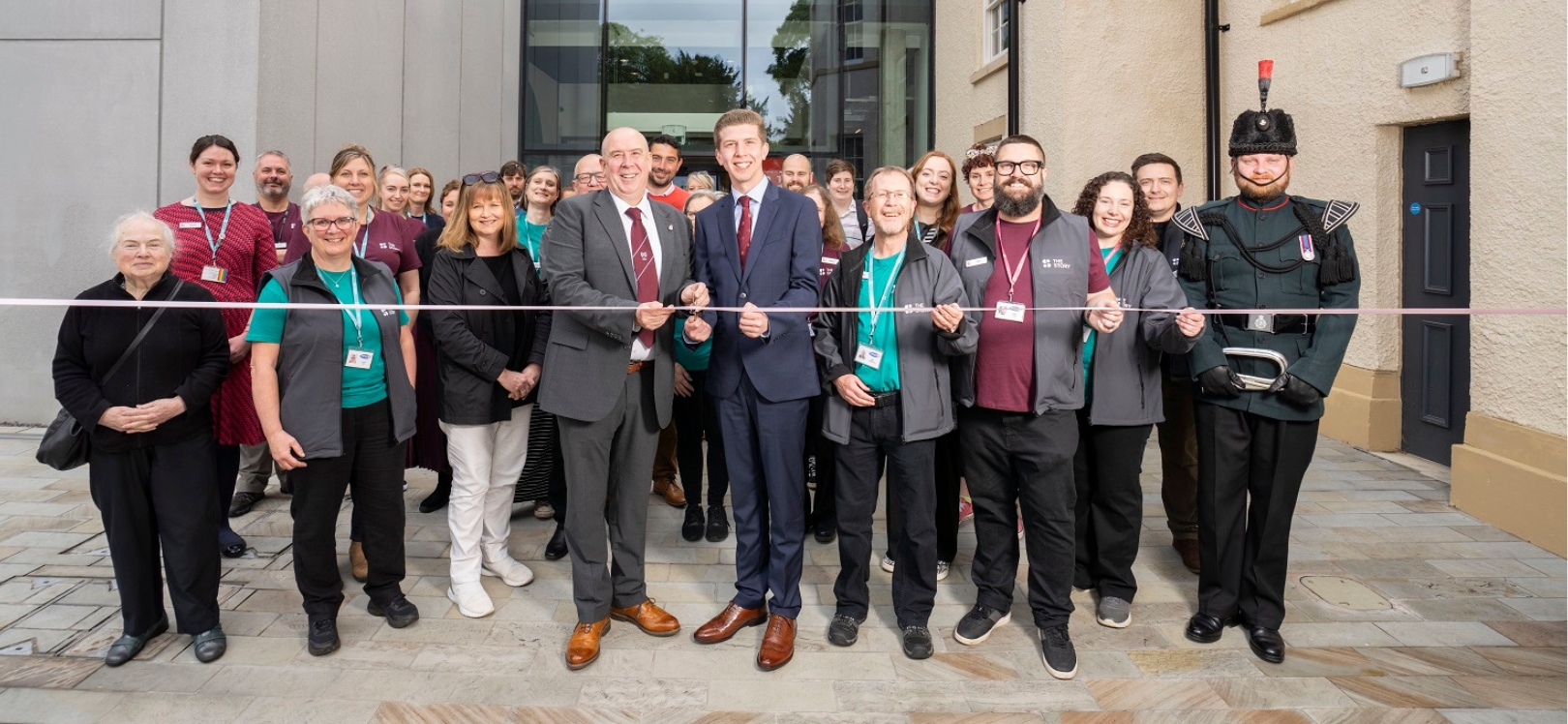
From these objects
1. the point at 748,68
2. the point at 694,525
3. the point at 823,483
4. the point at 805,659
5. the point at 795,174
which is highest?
the point at 748,68

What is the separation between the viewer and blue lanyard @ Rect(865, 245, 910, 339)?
3537 mm

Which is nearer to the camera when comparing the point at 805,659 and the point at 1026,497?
the point at 805,659

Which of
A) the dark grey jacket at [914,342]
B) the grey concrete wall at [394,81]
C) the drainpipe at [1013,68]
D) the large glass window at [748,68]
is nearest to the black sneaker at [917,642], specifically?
the dark grey jacket at [914,342]

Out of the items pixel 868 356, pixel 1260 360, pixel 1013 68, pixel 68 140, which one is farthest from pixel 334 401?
pixel 1013 68

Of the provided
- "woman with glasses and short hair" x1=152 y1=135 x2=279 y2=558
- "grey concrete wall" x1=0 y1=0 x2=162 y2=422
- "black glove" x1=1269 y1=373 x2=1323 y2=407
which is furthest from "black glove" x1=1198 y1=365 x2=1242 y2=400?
"grey concrete wall" x1=0 y1=0 x2=162 y2=422

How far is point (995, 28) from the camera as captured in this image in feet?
38.0

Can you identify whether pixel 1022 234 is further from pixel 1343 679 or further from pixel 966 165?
pixel 1343 679

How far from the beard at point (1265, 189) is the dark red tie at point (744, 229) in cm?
187

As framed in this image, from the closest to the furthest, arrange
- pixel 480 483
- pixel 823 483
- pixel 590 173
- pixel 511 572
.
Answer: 1. pixel 480 483
2. pixel 511 572
3. pixel 823 483
4. pixel 590 173

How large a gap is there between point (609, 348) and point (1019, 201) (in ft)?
5.22

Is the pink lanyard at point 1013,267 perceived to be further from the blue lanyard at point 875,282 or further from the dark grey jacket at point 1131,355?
the dark grey jacket at point 1131,355

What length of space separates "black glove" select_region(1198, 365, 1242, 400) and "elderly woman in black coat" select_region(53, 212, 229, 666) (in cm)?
368

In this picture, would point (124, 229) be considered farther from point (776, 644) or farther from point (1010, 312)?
point (1010, 312)

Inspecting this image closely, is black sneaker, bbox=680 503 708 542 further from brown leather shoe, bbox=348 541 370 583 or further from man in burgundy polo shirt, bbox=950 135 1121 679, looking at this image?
man in burgundy polo shirt, bbox=950 135 1121 679
